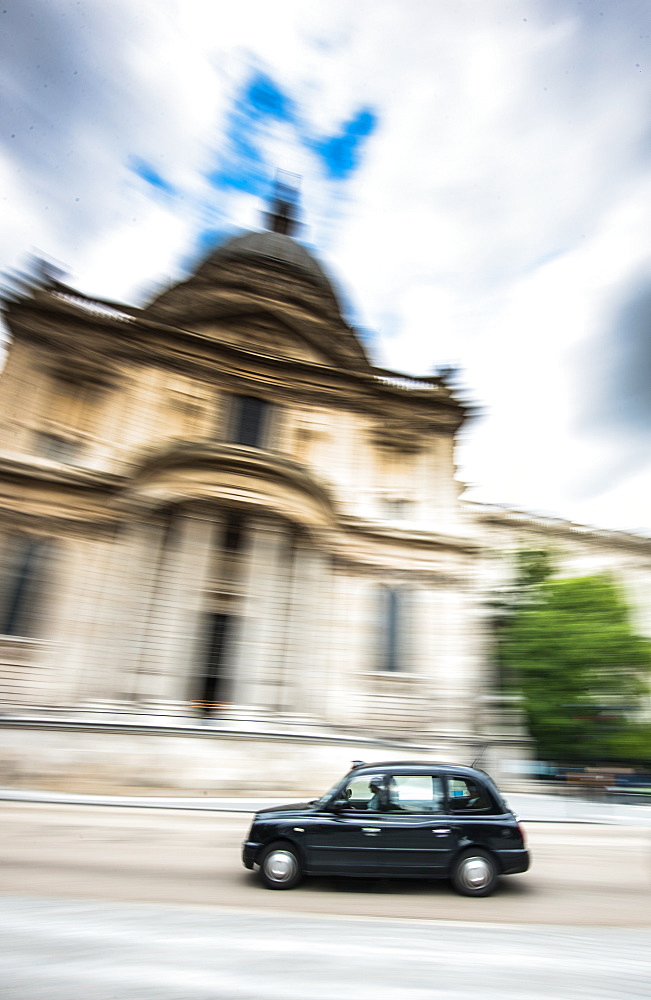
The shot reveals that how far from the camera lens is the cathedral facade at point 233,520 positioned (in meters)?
18.1

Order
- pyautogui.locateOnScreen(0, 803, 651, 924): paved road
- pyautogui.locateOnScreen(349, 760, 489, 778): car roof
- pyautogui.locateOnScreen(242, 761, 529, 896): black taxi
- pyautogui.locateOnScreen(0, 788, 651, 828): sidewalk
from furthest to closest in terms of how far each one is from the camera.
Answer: pyautogui.locateOnScreen(0, 788, 651, 828): sidewalk
pyautogui.locateOnScreen(349, 760, 489, 778): car roof
pyautogui.locateOnScreen(242, 761, 529, 896): black taxi
pyautogui.locateOnScreen(0, 803, 651, 924): paved road

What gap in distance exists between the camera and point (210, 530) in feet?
62.6

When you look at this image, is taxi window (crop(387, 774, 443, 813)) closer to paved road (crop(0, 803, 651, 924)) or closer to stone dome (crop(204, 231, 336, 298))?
paved road (crop(0, 803, 651, 924))

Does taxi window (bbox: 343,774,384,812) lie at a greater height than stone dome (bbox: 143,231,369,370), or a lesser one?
lesser

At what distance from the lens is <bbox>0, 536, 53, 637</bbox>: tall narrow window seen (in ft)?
59.8

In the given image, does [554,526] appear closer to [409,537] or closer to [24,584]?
[409,537]

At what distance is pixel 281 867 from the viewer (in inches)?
255

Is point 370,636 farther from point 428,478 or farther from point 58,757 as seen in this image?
point 58,757

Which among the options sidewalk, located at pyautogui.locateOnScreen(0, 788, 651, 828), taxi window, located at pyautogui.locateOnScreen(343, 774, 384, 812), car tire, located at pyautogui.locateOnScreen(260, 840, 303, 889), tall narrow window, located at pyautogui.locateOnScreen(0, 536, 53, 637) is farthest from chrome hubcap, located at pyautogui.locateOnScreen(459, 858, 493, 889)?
tall narrow window, located at pyautogui.locateOnScreen(0, 536, 53, 637)

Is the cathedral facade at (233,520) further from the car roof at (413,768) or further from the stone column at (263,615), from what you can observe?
the car roof at (413,768)

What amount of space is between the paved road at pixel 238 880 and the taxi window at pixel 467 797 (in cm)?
90

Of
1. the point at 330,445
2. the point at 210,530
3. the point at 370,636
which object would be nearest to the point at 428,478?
the point at 330,445

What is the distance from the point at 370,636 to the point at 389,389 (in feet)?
36.8

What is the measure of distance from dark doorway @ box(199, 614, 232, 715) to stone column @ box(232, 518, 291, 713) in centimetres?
54
